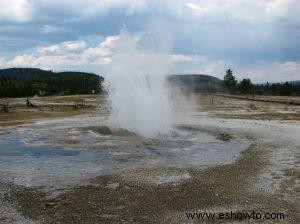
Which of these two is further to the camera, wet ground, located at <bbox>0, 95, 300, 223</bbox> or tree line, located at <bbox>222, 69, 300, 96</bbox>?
tree line, located at <bbox>222, 69, 300, 96</bbox>

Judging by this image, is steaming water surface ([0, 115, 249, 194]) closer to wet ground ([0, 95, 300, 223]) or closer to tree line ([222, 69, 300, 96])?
wet ground ([0, 95, 300, 223])

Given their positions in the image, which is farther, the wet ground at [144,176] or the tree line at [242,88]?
the tree line at [242,88]

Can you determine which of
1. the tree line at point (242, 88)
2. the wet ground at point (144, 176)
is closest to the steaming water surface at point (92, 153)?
the wet ground at point (144, 176)

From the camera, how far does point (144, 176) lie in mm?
19672

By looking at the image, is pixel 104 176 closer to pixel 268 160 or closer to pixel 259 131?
pixel 268 160

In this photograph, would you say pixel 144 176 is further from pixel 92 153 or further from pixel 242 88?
pixel 242 88

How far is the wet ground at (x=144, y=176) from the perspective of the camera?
48.3ft

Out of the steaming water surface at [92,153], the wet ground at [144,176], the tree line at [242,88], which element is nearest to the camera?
the wet ground at [144,176]

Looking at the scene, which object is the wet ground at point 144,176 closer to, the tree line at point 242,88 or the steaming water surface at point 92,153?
the steaming water surface at point 92,153

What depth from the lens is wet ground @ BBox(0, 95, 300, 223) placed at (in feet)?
48.3

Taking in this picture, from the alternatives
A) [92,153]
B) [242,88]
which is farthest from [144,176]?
[242,88]

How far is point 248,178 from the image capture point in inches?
749

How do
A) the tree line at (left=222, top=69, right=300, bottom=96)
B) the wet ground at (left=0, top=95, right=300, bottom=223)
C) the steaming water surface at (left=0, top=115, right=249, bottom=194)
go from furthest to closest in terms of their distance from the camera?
the tree line at (left=222, top=69, right=300, bottom=96) < the steaming water surface at (left=0, top=115, right=249, bottom=194) < the wet ground at (left=0, top=95, right=300, bottom=223)

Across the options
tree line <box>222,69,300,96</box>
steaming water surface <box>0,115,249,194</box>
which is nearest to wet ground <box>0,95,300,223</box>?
steaming water surface <box>0,115,249,194</box>
